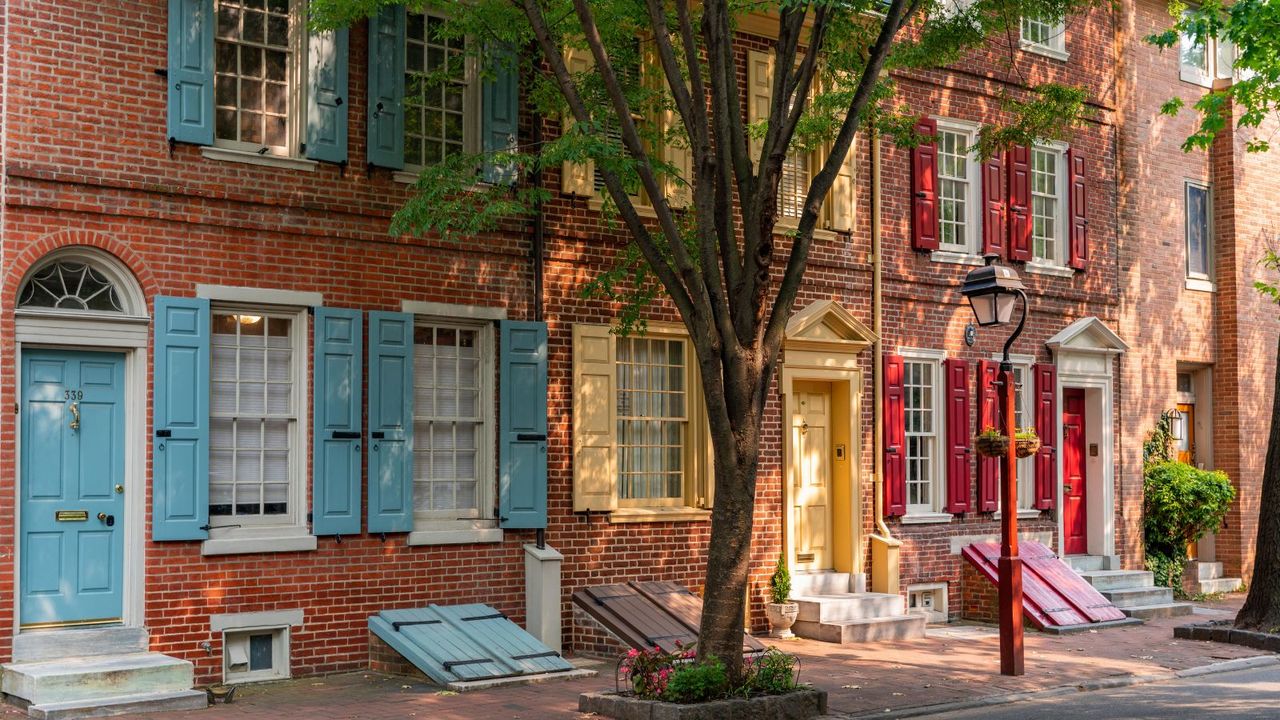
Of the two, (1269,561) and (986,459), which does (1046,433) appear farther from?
(1269,561)

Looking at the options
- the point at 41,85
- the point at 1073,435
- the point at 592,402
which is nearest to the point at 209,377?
the point at 41,85

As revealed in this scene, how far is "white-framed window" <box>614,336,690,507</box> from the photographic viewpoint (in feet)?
49.6

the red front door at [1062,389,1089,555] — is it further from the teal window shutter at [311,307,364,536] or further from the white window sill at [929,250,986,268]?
the teal window shutter at [311,307,364,536]

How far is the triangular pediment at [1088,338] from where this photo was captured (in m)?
19.4

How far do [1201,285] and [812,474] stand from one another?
8211 mm

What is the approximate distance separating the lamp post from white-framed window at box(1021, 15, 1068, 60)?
6846mm

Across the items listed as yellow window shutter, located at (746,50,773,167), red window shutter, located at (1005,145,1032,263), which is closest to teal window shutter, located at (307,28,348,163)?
yellow window shutter, located at (746,50,773,167)

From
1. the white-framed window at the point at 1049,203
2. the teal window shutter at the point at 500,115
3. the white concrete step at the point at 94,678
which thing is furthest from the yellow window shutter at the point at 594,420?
the white-framed window at the point at 1049,203

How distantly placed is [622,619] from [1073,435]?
29.0 ft

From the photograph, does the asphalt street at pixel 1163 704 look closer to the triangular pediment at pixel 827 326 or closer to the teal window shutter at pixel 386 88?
the triangular pediment at pixel 827 326

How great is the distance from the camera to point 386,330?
1312 centimetres

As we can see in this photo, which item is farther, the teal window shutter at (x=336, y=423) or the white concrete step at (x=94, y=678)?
the teal window shutter at (x=336, y=423)

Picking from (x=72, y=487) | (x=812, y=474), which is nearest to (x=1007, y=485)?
(x=812, y=474)

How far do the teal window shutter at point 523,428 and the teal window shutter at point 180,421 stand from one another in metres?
2.94
